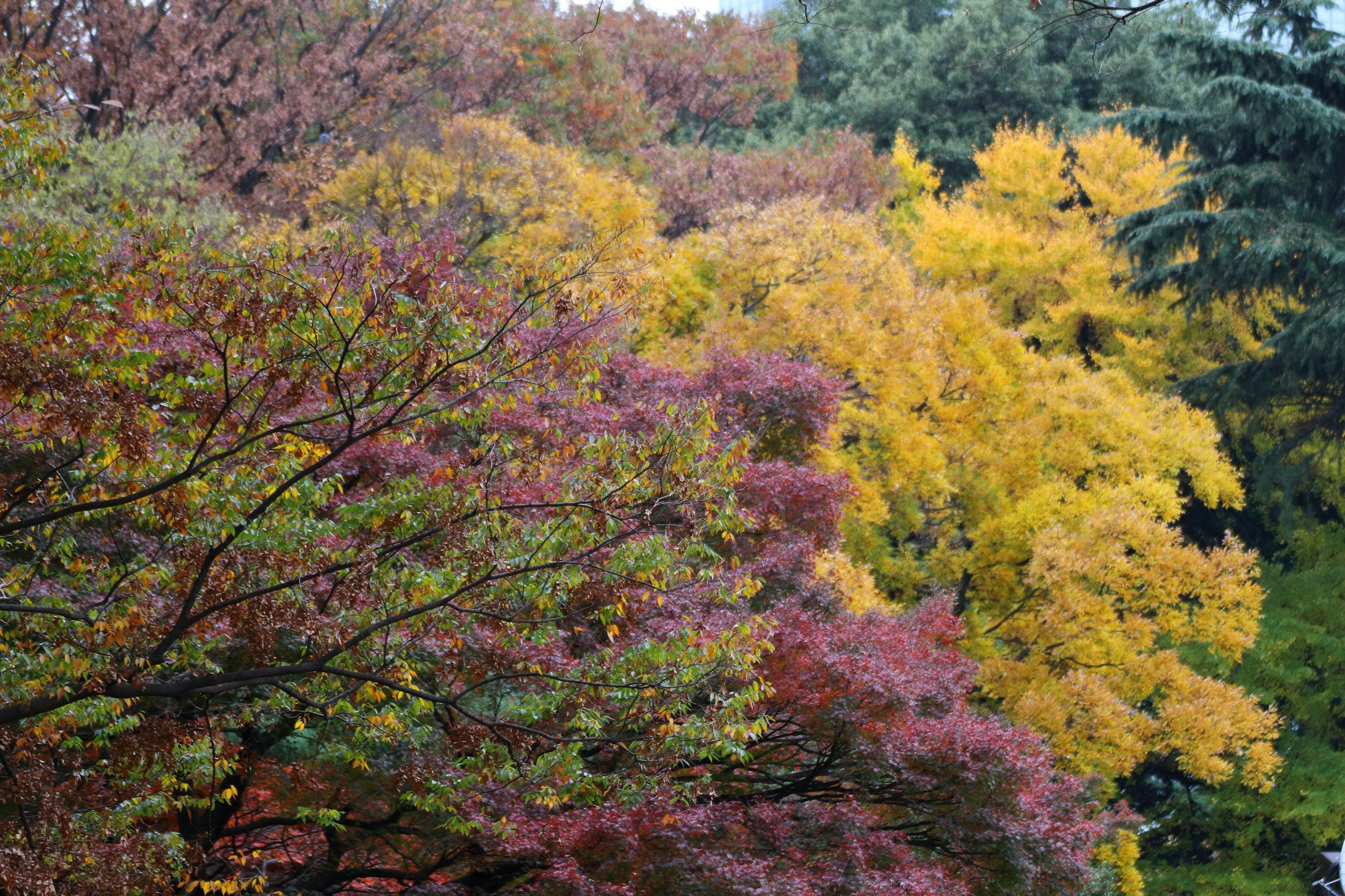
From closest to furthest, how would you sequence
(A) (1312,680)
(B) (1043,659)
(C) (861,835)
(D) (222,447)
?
(D) (222,447) → (C) (861,835) → (B) (1043,659) → (A) (1312,680)

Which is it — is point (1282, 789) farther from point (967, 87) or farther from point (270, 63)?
point (270, 63)

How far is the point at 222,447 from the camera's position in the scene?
7203 mm

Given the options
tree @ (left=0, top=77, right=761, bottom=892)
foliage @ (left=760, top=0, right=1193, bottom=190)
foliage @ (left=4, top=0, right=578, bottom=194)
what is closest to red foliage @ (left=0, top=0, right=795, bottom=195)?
foliage @ (left=4, top=0, right=578, bottom=194)

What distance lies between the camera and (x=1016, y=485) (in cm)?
2109

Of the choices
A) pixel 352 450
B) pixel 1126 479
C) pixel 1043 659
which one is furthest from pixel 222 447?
pixel 1126 479

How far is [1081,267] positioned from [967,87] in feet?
34.6

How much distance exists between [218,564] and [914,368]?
48.0ft

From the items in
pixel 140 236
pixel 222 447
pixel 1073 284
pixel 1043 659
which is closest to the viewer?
pixel 140 236

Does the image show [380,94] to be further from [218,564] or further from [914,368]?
[218,564]

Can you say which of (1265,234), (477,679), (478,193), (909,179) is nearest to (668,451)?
(477,679)

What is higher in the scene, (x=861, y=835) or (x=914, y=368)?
(x=914, y=368)

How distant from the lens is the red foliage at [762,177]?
1087 inches

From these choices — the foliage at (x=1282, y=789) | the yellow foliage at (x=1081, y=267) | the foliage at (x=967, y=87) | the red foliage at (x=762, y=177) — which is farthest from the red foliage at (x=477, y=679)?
the foliage at (x=967, y=87)

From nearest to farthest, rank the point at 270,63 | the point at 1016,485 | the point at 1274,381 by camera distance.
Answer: the point at 1016,485 < the point at 1274,381 < the point at 270,63
